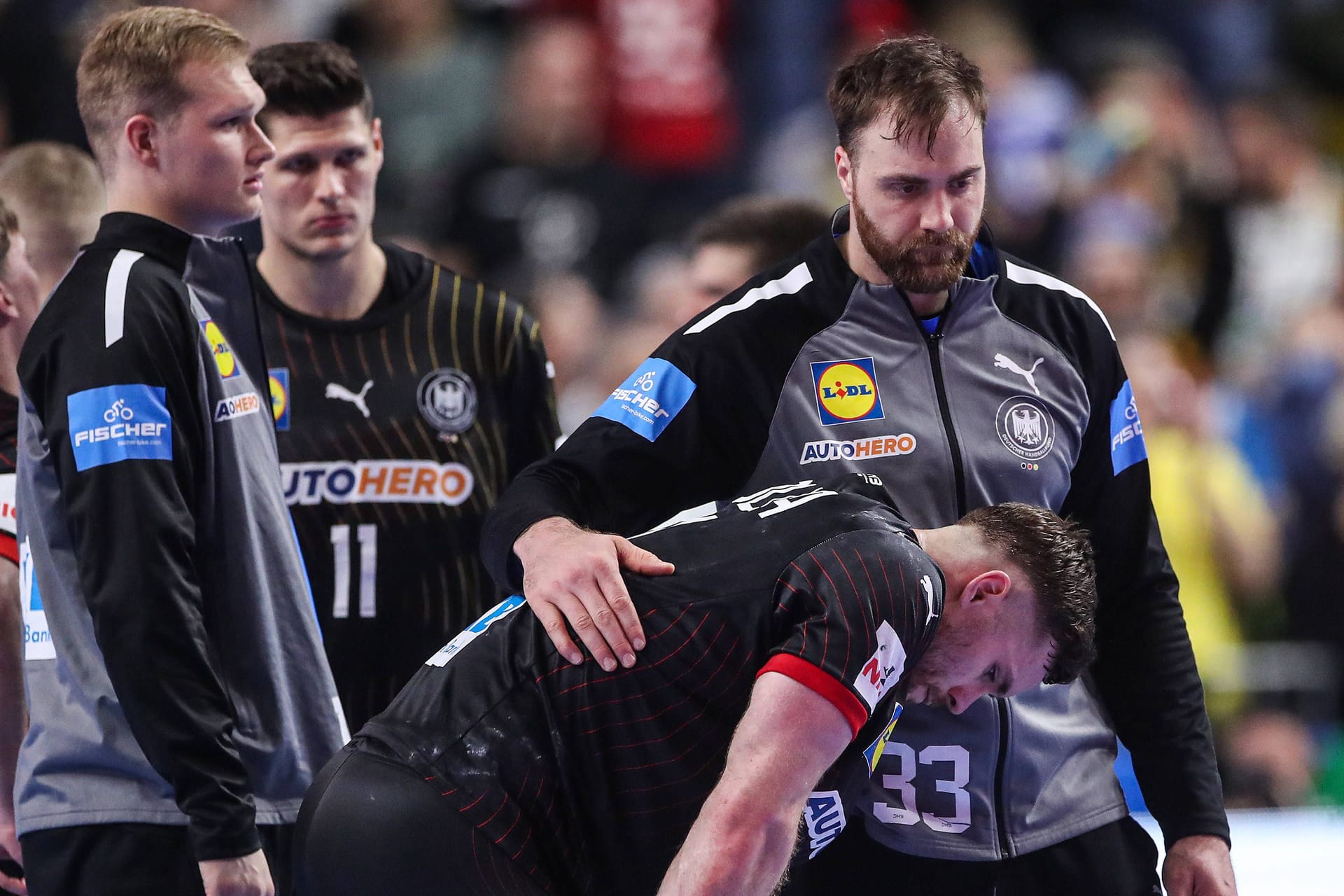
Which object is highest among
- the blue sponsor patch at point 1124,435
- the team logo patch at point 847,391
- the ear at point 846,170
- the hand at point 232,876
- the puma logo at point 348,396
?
the ear at point 846,170

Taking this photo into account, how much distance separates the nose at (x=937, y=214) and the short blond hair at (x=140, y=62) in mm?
1369

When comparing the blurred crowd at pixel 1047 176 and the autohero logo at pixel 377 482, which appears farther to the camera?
the blurred crowd at pixel 1047 176

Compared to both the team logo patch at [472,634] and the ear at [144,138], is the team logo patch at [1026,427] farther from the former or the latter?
the ear at [144,138]

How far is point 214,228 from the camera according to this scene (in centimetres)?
312

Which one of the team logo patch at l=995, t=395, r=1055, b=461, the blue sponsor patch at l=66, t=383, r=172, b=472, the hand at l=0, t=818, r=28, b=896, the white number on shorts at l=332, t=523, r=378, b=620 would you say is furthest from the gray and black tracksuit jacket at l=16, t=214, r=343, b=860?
the team logo patch at l=995, t=395, r=1055, b=461

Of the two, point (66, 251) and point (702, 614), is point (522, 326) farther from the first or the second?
point (702, 614)

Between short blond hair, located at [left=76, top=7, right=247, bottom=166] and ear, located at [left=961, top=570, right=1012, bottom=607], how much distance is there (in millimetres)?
1706

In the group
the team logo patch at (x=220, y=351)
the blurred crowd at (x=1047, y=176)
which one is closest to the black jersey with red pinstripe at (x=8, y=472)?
the team logo patch at (x=220, y=351)

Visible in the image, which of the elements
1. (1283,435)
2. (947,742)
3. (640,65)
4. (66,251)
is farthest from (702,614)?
(640,65)

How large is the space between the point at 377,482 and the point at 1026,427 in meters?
1.65

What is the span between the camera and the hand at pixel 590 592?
104 inches

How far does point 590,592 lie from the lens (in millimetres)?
2695

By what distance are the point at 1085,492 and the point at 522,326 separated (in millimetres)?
1562

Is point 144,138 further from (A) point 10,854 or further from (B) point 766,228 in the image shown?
(B) point 766,228
